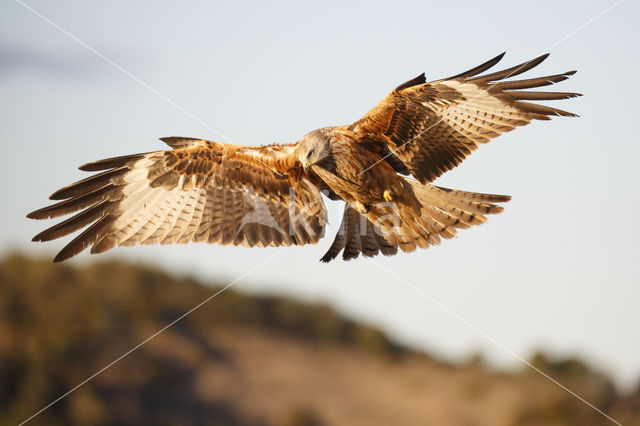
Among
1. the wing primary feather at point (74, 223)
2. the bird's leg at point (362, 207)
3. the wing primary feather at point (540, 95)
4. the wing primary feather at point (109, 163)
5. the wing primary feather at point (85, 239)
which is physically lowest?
the wing primary feather at point (85, 239)

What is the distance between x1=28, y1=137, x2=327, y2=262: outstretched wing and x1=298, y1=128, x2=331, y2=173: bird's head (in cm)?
50

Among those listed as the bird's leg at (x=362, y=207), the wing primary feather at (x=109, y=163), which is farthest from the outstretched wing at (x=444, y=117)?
the wing primary feather at (x=109, y=163)

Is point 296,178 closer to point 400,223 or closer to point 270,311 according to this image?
point 400,223

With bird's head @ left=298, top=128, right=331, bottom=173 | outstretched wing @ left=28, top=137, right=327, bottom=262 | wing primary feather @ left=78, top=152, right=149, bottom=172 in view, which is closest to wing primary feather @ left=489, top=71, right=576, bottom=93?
bird's head @ left=298, top=128, right=331, bottom=173

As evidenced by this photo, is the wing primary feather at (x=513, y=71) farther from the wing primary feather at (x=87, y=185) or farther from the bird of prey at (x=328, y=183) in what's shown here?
the wing primary feather at (x=87, y=185)

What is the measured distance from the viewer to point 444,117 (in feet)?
20.0

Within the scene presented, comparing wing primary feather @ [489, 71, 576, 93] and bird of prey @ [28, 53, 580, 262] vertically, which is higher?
wing primary feather @ [489, 71, 576, 93]

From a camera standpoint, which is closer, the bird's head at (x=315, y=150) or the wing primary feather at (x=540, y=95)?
the wing primary feather at (x=540, y=95)

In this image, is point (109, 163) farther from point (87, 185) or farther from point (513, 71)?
point (513, 71)

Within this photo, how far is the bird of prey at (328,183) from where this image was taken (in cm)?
598

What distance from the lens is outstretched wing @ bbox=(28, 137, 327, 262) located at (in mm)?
6711

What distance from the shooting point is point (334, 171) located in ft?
20.1

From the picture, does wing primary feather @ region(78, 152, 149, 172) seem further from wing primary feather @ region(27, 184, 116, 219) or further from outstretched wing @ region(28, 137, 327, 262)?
wing primary feather @ region(27, 184, 116, 219)

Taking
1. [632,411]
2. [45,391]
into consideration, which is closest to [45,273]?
[45,391]
